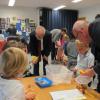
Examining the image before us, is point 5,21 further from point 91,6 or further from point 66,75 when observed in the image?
point 66,75

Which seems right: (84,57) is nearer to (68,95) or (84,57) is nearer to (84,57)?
(84,57)

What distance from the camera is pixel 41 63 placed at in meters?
4.30

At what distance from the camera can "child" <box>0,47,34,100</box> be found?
1.16 metres

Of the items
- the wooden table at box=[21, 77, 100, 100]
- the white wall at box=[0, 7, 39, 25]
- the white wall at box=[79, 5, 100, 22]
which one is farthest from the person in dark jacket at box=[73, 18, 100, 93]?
the white wall at box=[0, 7, 39, 25]

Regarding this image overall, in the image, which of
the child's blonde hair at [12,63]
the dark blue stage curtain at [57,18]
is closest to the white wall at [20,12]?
the dark blue stage curtain at [57,18]

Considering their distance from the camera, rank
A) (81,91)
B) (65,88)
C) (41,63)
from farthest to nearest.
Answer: (41,63) → (65,88) → (81,91)

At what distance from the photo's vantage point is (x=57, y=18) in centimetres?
1037

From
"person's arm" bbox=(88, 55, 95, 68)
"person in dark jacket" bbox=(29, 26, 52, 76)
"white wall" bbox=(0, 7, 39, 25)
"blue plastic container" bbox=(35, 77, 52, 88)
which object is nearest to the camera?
"blue plastic container" bbox=(35, 77, 52, 88)

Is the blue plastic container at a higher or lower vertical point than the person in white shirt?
lower

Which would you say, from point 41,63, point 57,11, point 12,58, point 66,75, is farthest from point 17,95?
point 57,11

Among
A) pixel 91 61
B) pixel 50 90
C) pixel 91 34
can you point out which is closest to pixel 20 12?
pixel 91 61

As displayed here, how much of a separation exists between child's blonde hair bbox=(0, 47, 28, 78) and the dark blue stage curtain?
28.5 ft

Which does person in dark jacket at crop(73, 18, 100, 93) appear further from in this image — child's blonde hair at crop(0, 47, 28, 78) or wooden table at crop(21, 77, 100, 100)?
child's blonde hair at crop(0, 47, 28, 78)

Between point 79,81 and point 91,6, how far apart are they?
324 inches
